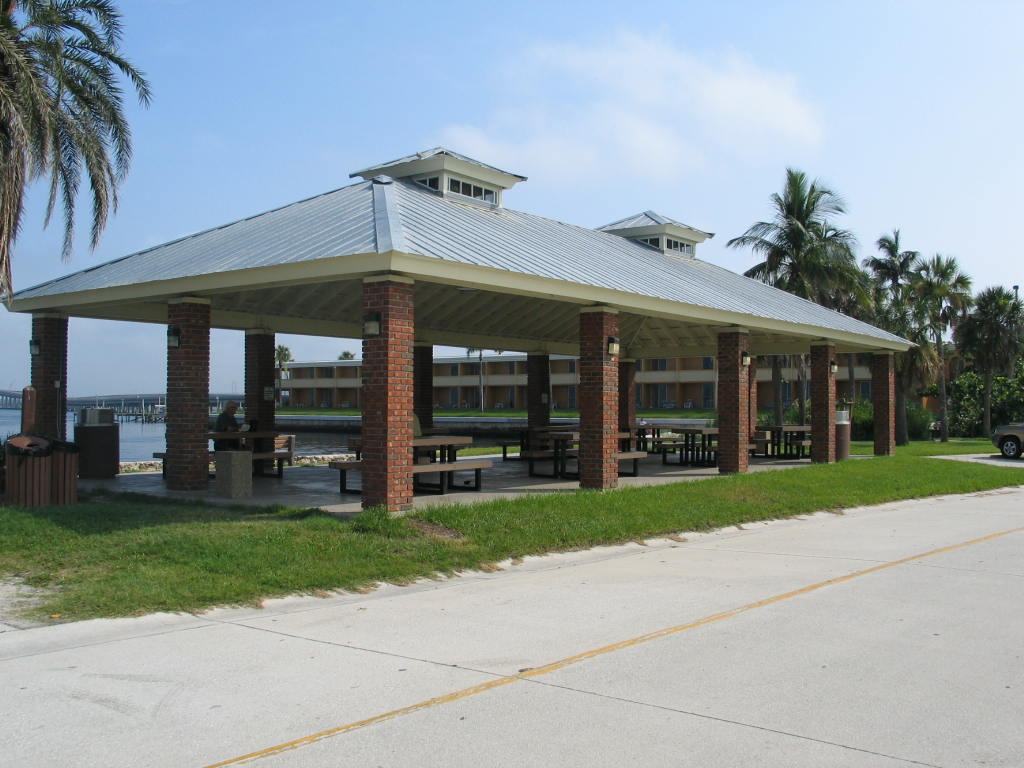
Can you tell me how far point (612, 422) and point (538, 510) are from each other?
2888 millimetres

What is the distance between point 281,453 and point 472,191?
250 inches

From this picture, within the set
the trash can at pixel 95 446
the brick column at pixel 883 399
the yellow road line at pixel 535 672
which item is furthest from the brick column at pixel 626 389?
the yellow road line at pixel 535 672

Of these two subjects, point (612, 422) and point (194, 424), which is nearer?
point (194, 424)

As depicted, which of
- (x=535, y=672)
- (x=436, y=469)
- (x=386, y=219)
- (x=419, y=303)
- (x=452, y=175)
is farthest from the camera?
(x=419, y=303)

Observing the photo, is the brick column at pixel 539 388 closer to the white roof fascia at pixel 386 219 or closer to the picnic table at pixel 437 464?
the picnic table at pixel 437 464

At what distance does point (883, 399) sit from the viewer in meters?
25.4

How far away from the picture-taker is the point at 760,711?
5195 millimetres

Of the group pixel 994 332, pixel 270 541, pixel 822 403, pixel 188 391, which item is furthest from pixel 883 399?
pixel 994 332

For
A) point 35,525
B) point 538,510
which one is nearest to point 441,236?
point 538,510

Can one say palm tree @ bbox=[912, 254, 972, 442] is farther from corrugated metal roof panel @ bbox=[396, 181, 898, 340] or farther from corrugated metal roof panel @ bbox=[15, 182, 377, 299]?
corrugated metal roof panel @ bbox=[15, 182, 377, 299]

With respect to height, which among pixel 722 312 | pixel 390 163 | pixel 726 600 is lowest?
pixel 726 600

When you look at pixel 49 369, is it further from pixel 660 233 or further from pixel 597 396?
pixel 660 233

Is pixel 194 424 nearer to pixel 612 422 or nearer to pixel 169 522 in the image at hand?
pixel 169 522

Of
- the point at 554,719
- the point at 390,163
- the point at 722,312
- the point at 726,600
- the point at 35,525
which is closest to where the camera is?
the point at 554,719
